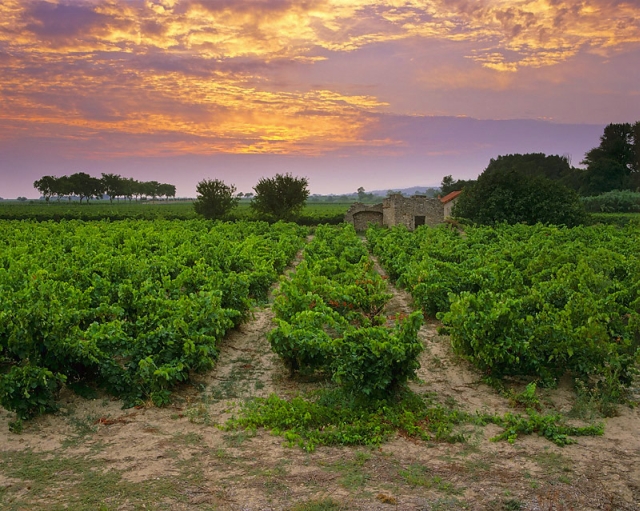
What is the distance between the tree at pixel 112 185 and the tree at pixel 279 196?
9153 cm

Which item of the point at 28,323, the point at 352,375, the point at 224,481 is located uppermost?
the point at 28,323

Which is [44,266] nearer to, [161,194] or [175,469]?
[175,469]

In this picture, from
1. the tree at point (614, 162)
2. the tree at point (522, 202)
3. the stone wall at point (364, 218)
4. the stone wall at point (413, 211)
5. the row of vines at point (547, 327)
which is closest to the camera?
the row of vines at point (547, 327)

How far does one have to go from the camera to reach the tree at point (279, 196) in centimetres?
5325

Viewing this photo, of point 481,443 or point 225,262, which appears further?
point 225,262

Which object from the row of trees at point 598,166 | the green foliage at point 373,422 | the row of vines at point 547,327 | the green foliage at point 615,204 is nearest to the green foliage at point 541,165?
the row of trees at point 598,166

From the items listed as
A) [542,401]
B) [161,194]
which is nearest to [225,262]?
[542,401]

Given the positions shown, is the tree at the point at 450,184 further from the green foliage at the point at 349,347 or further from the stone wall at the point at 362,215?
the green foliage at the point at 349,347

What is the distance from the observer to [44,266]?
1520 centimetres

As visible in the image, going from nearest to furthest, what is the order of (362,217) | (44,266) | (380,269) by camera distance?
(44,266)
(380,269)
(362,217)

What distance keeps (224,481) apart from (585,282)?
30.2 feet

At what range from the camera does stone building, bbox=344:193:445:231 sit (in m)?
46.1

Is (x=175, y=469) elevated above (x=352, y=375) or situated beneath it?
situated beneath

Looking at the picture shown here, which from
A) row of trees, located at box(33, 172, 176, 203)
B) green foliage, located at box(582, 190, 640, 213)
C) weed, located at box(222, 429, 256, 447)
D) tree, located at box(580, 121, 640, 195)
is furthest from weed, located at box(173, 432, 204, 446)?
row of trees, located at box(33, 172, 176, 203)
